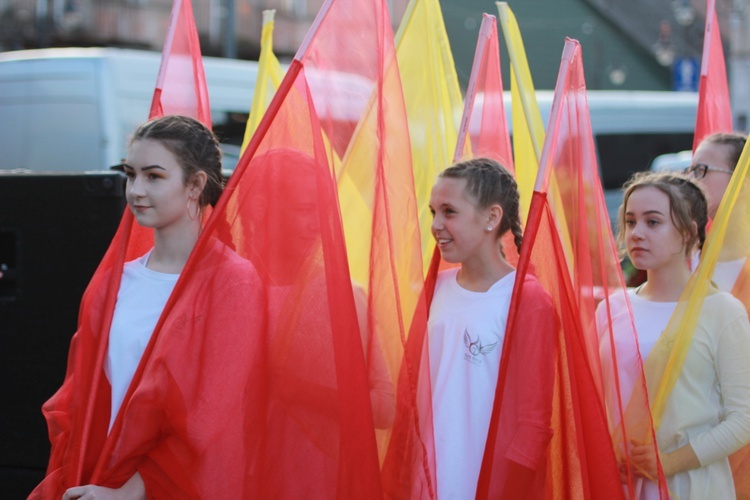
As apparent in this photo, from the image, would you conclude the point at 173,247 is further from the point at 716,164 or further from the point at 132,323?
the point at 716,164

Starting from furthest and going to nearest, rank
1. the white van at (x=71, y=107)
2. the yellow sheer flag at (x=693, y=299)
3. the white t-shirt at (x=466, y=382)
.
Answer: the white van at (x=71, y=107) < the yellow sheer flag at (x=693, y=299) < the white t-shirt at (x=466, y=382)

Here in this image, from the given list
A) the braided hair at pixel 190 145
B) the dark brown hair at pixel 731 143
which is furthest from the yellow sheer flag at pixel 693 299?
the braided hair at pixel 190 145

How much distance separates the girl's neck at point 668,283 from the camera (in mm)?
2945

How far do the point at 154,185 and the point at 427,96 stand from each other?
4.02ft

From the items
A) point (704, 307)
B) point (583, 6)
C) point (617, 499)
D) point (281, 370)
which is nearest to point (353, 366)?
point (281, 370)

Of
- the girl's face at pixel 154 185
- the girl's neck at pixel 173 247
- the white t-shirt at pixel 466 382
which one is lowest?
the white t-shirt at pixel 466 382

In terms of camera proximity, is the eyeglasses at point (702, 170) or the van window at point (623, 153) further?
the van window at point (623, 153)

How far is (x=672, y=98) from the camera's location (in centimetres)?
1341

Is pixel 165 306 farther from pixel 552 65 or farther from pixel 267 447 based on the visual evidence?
pixel 552 65

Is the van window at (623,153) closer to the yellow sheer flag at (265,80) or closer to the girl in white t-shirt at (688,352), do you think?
the yellow sheer flag at (265,80)

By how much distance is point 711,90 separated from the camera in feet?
13.3

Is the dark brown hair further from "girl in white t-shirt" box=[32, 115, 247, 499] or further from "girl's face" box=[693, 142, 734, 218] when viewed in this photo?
"girl in white t-shirt" box=[32, 115, 247, 499]

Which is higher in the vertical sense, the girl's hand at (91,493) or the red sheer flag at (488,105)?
the red sheer flag at (488,105)

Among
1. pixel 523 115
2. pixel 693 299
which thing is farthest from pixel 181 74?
pixel 693 299
